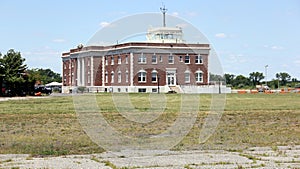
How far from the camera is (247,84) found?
172m

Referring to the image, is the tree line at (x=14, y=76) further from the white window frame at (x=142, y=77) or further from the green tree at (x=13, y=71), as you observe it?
the white window frame at (x=142, y=77)

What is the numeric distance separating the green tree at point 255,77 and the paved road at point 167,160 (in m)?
159

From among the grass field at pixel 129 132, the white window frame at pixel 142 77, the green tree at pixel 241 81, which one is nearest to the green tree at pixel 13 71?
the white window frame at pixel 142 77

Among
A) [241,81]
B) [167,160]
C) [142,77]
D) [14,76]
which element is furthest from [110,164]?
[241,81]

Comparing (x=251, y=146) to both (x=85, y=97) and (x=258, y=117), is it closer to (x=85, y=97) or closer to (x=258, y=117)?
(x=85, y=97)

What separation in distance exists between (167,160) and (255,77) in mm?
161941

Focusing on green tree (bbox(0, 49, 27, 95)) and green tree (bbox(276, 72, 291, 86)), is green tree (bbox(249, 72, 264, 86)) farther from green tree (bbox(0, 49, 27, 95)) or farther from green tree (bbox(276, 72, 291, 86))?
green tree (bbox(0, 49, 27, 95))

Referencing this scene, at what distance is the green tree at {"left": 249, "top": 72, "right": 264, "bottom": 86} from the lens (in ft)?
566

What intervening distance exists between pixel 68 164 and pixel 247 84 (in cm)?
16131

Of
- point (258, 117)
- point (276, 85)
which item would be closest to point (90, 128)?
point (258, 117)

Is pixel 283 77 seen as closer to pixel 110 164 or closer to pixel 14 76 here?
pixel 14 76

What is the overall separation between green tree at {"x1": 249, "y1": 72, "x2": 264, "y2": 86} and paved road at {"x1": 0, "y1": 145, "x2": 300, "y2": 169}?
159 m

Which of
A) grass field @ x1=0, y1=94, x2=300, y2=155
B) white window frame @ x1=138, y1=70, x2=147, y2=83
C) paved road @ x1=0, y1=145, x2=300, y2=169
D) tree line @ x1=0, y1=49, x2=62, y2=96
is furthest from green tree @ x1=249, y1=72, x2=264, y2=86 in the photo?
paved road @ x1=0, y1=145, x2=300, y2=169

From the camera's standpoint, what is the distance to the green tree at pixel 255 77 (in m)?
172
